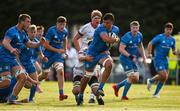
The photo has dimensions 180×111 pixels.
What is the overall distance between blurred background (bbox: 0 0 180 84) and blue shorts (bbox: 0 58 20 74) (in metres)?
26.0

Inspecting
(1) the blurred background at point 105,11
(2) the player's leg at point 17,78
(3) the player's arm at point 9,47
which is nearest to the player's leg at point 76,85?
(2) the player's leg at point 17,78

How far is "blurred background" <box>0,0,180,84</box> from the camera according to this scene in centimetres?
4734

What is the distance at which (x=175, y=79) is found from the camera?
39.6 metres

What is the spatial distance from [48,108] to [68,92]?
8.11 metres

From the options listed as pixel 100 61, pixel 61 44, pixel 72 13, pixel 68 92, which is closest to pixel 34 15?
pixel 72 13

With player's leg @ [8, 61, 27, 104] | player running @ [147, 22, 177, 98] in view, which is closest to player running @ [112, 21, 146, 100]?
player running @ [147, 22, 177, 98]

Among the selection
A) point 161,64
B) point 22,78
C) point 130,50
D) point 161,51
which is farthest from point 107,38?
point 161,51

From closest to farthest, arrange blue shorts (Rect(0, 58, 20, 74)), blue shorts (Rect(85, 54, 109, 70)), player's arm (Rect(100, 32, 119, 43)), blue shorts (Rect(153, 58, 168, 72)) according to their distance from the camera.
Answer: player's arm (Rect(100, 32, 119, 43)), blue shorts (Rect(85, 54, 109, 70)), blue shorts (Rect(0, 58, 20, 74)), blue shorts (Rect(153, 58, 168, 72))

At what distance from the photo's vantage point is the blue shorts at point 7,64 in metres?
21.0

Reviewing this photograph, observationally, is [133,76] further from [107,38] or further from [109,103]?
[107,38]

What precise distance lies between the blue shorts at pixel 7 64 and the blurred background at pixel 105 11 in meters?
26.0

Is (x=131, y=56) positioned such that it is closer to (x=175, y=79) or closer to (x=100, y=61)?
(x=100, y=61)

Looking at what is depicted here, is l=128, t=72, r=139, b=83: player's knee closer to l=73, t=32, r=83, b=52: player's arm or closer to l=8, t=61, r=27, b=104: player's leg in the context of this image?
l=73, t=32, r=83, b=52: player's arm

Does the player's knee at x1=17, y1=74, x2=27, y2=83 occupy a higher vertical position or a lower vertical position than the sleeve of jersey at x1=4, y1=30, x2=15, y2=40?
lower
